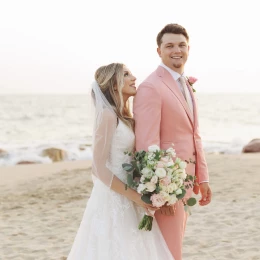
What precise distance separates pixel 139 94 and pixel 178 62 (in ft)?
1.23

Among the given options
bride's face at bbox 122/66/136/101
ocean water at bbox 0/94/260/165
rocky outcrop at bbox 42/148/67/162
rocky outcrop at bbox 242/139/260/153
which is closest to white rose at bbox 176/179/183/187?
bride's face at bbox 122/66/136/101

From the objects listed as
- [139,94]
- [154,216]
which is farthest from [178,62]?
[154,216]

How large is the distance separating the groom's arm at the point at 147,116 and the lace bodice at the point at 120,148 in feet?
0.25

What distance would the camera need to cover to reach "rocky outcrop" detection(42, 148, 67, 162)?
60.6ft

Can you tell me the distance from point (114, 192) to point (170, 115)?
69cm

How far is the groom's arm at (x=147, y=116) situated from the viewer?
343 centimetres

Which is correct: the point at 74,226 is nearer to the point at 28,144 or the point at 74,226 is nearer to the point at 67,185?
the point at 67,185

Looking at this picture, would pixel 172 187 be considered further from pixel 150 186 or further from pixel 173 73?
pixel 173 73

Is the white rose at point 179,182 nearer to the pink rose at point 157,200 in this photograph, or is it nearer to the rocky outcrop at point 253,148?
the pink rose at point 157,200

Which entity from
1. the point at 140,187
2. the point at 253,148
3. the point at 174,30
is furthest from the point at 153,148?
the point at 253,148

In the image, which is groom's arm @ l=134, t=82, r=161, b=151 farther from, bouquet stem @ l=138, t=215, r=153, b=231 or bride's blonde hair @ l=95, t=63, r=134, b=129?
bouquet stem @ l=138, t=215, r=153, b=231

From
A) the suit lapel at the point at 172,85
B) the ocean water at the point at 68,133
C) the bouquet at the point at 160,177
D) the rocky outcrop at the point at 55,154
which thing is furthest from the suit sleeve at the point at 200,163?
the rocky outcrop at the point at 55,154

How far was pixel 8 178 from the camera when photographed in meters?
12.4

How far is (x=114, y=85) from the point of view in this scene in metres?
3.62
